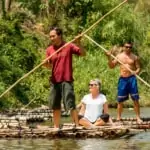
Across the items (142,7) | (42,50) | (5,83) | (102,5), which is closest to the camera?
(5,83)

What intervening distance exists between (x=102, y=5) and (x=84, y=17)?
115cm

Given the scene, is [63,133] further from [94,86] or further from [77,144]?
[94,86]

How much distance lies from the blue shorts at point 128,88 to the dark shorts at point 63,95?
196 centimetres

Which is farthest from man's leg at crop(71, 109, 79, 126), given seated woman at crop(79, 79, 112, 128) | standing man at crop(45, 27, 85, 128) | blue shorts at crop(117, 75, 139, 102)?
blue shorts at crop(117, 75, 139, 102)

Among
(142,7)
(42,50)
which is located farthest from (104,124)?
(142,7)

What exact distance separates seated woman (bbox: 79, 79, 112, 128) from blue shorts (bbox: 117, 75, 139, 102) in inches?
56.2

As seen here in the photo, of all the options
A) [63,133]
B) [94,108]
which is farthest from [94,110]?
[63,133]

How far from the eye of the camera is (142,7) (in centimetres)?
3703

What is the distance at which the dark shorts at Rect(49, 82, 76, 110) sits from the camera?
420 inches

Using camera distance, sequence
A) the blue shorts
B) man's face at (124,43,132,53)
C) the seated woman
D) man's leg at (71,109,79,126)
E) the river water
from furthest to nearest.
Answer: the blue shorts < man's face at (124,43,132,53) < the seated woman < man's leg at (71,109,79,126) < the river water

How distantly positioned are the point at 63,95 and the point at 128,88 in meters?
2.16

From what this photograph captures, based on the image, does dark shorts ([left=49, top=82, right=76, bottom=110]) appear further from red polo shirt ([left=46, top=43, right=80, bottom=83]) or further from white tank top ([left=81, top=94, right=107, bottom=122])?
white tank top ([left=81, top=94, right=107, bottom=122])

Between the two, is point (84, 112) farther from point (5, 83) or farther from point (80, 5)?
point (80, 5)

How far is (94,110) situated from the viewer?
11.0 meters
